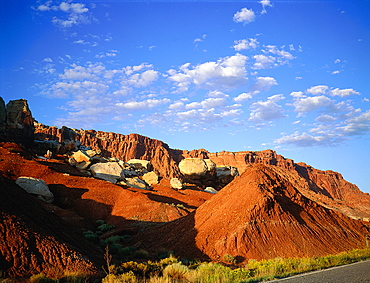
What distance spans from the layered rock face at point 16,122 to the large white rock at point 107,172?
14071mm

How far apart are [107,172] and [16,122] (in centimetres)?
1785

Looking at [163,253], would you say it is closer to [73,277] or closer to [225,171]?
[73,277]

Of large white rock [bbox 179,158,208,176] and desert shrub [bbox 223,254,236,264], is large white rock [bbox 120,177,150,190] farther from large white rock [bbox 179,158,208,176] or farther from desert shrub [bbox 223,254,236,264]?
desert shrub [bbox 223,254,236,264]

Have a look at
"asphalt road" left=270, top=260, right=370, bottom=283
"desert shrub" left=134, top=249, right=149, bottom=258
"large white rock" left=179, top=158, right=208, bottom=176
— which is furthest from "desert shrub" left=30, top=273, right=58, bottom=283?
"large white rock" left=179, top=158, right=208, bottom=176

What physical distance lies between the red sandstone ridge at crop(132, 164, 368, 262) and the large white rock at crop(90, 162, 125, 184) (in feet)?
75.8

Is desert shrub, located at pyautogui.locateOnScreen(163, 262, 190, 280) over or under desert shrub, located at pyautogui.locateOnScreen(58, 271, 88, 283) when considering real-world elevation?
under

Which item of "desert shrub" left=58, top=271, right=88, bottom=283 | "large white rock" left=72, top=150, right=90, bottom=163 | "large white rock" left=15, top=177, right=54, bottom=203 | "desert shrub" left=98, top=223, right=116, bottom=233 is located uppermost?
"large white rock" left=72, top=150, right=90, bottom=163

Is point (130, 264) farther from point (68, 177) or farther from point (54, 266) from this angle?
point (68, 177)

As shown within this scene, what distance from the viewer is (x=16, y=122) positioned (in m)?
45.7

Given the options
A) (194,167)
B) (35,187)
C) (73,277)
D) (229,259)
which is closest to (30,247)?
(73,277)

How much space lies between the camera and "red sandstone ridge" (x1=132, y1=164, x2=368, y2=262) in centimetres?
1441

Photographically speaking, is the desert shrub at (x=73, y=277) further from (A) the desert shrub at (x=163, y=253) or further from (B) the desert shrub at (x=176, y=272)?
(A) the desert shrub at (x=163, y=253)

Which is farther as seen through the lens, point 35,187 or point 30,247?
point 35,187

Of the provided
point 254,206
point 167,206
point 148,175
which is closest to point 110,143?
point 148,175
